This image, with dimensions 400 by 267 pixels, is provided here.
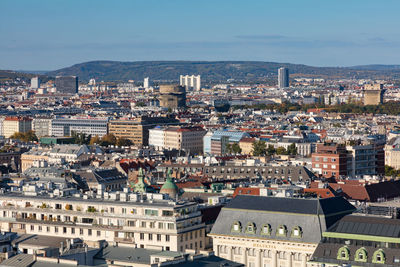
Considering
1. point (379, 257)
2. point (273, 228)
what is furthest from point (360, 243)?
point (273, 228)

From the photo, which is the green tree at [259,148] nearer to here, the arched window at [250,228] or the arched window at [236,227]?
the arched window at [236,227]

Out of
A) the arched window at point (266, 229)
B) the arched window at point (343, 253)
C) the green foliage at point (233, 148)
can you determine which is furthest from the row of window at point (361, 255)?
the green foliage at point (233, 148)

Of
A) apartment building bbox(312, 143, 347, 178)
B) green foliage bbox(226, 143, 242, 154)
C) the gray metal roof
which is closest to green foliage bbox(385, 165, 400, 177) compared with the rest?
apartment building bbox(312, 143, 347, 178)

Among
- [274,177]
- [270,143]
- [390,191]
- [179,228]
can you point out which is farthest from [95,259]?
[270,143]

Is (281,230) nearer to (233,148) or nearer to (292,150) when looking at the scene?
(292,150)

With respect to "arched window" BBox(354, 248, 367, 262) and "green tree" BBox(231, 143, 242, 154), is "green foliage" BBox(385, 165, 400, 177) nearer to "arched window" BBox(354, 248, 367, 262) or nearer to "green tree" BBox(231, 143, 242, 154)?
"green tree" BBox(231, 143, 242, 154)
